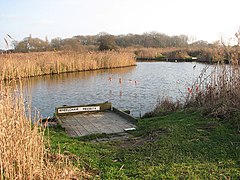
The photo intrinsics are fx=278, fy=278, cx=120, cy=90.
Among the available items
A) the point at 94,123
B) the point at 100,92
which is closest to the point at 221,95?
the point at 94,123

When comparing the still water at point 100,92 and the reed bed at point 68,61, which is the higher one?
the reed bed at point 68,61

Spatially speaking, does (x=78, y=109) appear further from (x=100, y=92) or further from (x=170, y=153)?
(x=100, y=92)

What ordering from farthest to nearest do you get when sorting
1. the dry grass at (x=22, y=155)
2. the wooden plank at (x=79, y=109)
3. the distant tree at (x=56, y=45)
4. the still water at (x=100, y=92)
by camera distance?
the distant tree at (x=56, y=45) < the still water at (x=100, y=92) < the wooden plank at (x=79, y=109) < the dry grass at (x=22, y=155)

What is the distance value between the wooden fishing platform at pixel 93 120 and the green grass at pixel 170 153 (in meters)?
1.06

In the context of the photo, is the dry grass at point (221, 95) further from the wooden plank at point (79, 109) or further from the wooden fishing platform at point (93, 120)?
the wooden plank at point (79, 109)

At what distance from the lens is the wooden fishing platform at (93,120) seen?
274 inches

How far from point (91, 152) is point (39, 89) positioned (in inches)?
480

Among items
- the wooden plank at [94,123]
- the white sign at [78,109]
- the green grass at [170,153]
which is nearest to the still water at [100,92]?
the white sign at [78,109]

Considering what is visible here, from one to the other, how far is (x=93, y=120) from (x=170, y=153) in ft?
12.6

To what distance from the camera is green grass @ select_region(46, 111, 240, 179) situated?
3842mm

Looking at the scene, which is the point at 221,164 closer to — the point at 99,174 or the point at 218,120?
the point at 99,174

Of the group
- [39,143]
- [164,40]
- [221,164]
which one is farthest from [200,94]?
[164,40]

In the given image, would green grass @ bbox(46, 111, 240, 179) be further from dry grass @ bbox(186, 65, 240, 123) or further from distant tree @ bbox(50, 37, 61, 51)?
distant tree @ bbox(50, 37, 61, 51)

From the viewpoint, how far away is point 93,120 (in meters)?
8.05
